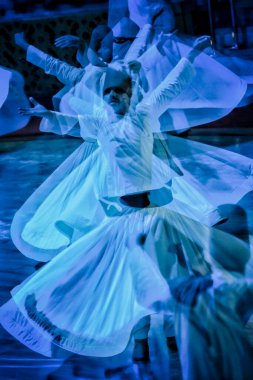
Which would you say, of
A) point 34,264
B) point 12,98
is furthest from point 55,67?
point 34,264

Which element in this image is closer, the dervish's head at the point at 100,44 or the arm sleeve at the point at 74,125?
the arm sleeve at the point at 74,125

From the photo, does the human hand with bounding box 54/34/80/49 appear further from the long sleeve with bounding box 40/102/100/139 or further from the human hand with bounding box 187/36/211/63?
the human hand with bounding box 187/36/211/63

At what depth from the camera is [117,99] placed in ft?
5.29

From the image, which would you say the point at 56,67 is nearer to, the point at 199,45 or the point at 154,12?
the point at 154,12

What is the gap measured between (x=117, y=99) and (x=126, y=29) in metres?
0.39

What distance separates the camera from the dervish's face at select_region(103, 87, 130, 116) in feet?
5.27

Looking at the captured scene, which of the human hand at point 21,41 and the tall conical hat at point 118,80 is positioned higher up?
the human hand at point 21,41

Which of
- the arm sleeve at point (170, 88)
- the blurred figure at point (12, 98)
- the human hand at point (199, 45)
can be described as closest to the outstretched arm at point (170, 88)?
the arm sleeve at point (170, 88)

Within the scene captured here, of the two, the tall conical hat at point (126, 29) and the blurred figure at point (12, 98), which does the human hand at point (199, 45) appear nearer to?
the tall conical hat at point (126, 29)

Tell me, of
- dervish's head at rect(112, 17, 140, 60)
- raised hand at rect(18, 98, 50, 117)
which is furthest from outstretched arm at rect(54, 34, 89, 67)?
raised hand at rect(18, 98, 50, 117)

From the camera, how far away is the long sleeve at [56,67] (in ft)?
6.07

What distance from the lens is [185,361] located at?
1270 mm

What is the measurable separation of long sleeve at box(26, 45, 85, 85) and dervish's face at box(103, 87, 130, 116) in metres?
0.27

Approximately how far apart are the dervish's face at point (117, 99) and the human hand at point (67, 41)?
13.8 inches
